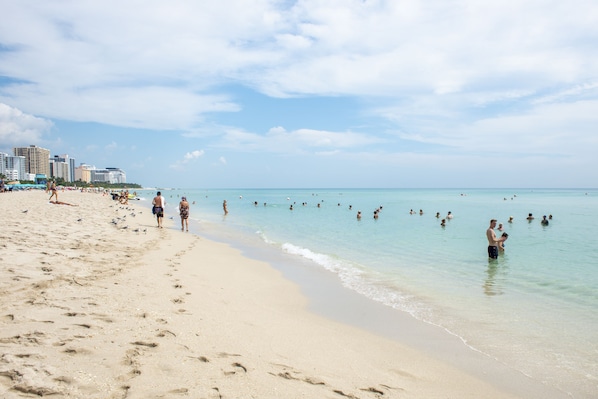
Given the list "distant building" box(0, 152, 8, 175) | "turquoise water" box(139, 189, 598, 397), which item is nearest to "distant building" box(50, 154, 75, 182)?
"distant building" box(0, 152, 8, 175)

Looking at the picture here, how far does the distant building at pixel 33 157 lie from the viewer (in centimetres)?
16462

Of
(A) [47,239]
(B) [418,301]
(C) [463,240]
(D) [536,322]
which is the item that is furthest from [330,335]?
(C) [463,240]

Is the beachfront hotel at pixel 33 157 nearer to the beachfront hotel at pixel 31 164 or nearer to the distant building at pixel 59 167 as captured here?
the beachfront hotel at pixel 31 164

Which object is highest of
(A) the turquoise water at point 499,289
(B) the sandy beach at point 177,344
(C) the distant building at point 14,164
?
(C) the distant building at point 14,164

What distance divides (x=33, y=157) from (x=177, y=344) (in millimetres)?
202164

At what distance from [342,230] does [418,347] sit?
64.4 feet

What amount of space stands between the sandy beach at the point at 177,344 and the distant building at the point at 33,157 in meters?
192

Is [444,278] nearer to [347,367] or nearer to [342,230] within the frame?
[347,367]

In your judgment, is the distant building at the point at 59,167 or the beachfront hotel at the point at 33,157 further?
the distant building at the point at 59,167

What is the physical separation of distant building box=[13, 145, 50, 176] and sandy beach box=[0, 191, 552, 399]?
629 feet

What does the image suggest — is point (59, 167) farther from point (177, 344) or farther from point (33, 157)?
point (177, 344)

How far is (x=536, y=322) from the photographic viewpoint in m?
7.15

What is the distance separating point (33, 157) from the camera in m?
166

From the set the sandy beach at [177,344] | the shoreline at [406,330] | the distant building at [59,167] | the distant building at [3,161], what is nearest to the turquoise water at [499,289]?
the shoreline at [406,330]
